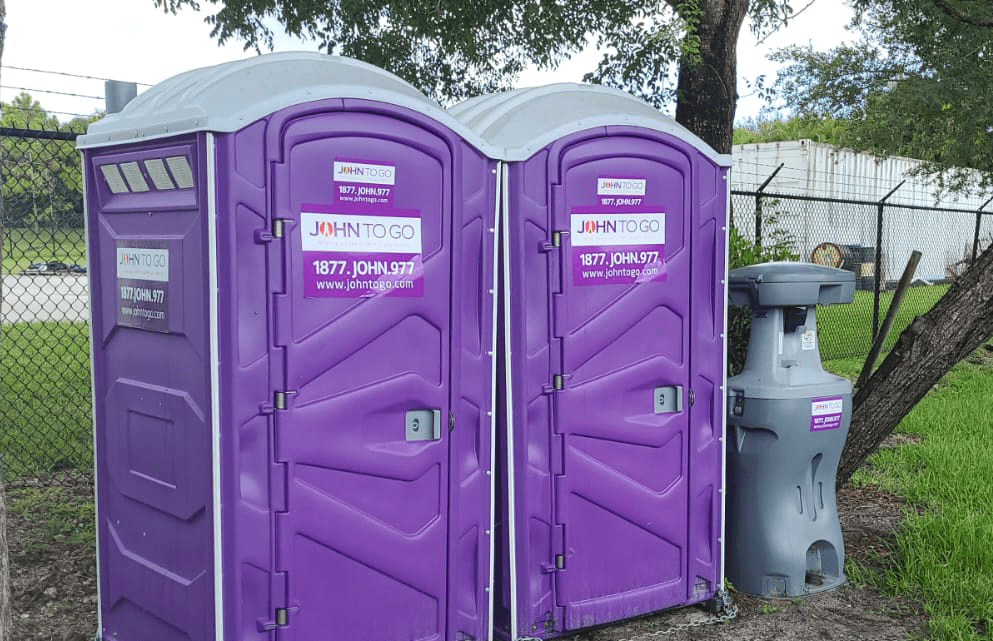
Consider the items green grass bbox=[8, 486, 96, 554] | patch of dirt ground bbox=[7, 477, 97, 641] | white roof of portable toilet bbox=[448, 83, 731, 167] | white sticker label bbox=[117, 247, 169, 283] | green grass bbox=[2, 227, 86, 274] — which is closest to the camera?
white sticker label bbox=[117, 247, 169, 283]

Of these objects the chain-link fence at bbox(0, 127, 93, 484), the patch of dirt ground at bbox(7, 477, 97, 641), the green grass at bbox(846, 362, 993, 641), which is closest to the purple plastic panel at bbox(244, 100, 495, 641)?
the patch of dirt ground at bbox(7, 477, 97, 641)

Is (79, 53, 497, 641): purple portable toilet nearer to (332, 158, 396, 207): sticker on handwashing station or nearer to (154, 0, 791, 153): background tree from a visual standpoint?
(332, 158, 396, 207): sticker on handwashing station

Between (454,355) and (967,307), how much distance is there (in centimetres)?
341

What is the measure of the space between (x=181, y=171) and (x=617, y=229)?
1665mm

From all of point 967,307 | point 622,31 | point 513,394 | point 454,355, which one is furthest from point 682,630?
point 622,31

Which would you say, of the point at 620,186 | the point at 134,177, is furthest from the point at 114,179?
the point at 620,186

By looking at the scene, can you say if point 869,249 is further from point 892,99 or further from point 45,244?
point 45,244

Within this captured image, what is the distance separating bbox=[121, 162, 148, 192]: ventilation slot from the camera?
329 centimetres

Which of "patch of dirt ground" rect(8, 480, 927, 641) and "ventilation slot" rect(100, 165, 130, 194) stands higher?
"ventilation slot" rect(100, 165, 130, 194)

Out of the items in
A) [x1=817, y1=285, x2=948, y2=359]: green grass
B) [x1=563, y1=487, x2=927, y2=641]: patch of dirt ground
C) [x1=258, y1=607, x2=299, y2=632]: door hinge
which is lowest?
[x1=563, y1=487, x2=927, y2=641]: patch of dirt ground

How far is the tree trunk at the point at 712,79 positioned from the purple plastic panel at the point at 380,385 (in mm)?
4146

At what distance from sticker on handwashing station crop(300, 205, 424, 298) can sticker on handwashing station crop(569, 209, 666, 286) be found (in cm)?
71

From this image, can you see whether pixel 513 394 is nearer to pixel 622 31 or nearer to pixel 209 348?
pixel 209 348

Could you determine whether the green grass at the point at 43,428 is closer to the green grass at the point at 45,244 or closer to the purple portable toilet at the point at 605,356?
the green grass at the point at 45,244
